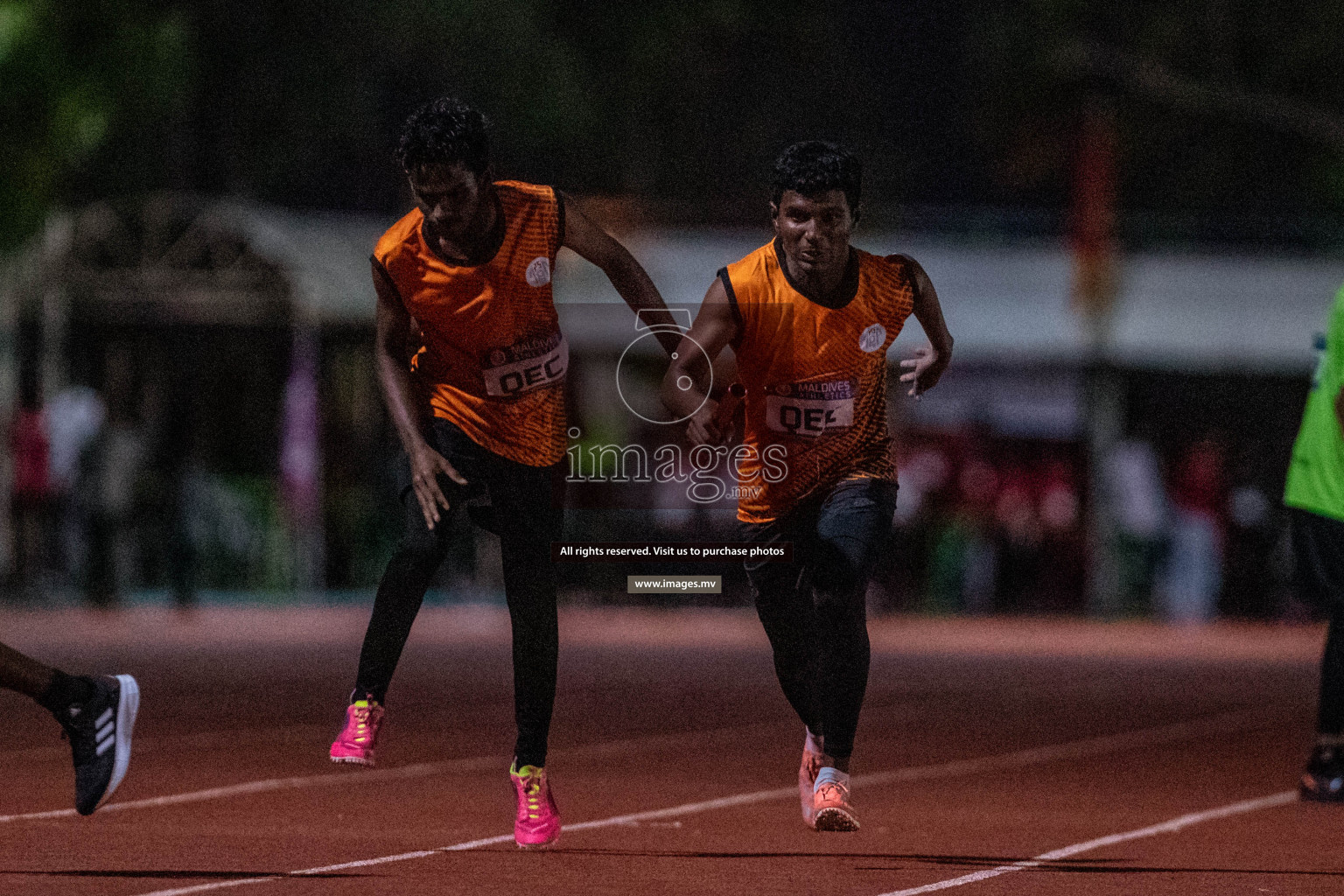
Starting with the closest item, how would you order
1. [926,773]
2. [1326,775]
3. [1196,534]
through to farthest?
1. [1326,775]
2. [926,773]
3. [1196,534]

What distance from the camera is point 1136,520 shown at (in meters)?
27.5

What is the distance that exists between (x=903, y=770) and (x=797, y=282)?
436cm

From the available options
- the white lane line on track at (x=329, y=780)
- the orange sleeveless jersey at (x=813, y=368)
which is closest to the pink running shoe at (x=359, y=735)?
the orange sleeveless jersey at (x=813, y=368)

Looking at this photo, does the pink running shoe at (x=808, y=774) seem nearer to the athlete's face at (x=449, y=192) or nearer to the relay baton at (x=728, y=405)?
the relay baton at (x=728, y=405)

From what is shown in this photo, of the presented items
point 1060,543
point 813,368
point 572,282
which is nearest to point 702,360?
point 813,368

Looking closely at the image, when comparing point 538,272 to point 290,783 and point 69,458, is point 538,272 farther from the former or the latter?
point 69,458

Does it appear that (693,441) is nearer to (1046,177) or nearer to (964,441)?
(964,441)

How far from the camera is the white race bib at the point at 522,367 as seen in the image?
7930mm

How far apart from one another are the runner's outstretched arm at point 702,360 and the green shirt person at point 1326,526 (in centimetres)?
310

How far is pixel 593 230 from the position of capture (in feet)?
26.2

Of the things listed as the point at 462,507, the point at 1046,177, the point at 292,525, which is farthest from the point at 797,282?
the point at 1046,177

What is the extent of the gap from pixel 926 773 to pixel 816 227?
4.54 m

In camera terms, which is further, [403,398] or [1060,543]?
[1060,543]

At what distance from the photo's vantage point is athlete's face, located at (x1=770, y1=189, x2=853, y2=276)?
7.85 m
